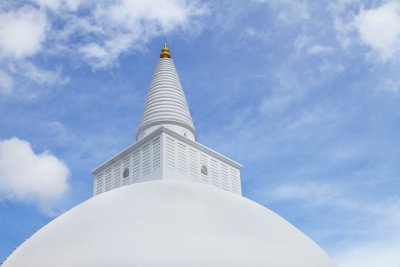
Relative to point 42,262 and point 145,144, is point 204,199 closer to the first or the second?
point 42,262

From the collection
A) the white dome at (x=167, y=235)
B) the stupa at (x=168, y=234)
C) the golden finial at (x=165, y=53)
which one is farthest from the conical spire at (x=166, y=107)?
the white dome at (x=167, y=235)

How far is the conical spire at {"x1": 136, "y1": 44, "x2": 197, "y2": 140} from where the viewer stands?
47.1 ft

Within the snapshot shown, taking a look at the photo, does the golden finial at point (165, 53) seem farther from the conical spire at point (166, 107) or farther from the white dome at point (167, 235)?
the white dome at point (167, 235)

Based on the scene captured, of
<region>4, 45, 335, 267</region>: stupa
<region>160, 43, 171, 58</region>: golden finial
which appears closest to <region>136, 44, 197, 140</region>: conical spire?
<region>160, 43, 171, 58</region>: golden finial

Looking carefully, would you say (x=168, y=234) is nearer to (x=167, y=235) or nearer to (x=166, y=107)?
(x=167, y=235)

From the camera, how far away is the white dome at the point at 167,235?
636 centimetres

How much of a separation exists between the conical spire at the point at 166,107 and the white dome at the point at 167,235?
5872 millimetres

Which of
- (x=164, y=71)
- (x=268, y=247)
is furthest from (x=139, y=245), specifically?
(x=164, y=71)

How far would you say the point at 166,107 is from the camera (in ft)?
48.4

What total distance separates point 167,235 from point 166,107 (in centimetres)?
841

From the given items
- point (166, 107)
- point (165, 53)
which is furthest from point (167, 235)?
point (165, 53)

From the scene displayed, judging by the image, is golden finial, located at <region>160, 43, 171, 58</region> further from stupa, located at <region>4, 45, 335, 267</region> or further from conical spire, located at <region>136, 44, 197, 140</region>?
stupa, located at <region>4, 45, 335, 267</region>

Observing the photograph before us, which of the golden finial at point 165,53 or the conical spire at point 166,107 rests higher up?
the golden finial at point 165,53

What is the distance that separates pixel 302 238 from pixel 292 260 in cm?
108
